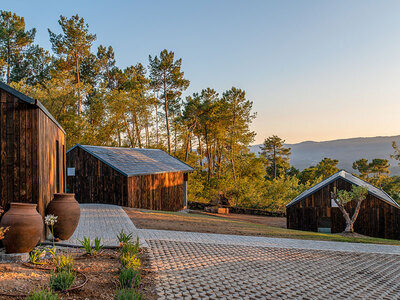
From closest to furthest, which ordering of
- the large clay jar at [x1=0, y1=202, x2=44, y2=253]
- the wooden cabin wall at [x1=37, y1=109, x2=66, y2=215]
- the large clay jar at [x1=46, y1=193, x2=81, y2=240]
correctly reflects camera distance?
the large clay jar at [x1=0, y1=202, x2=44, y2=253], the wooden cabin wall at [x1=37, y1=109, x2=66, y2=215], the large clay jar at [x1=46, y1=193, x2=81, y2=240]

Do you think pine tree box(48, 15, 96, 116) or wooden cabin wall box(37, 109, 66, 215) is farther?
pine tree box(48, 15, 96, 116)

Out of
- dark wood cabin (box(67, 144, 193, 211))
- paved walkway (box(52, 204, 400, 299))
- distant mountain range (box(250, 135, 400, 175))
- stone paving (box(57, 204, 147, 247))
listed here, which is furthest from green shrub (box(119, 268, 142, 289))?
distant mountain range (box(250, 135, 400, 175))

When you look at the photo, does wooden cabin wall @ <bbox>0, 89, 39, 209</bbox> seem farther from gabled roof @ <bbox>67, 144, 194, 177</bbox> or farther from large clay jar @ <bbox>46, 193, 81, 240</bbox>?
gabled roof @ <bbox>67, 144, 194, 177</bbox>

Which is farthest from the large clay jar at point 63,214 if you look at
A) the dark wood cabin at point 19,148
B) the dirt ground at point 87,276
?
the dirt ground at point 87,276

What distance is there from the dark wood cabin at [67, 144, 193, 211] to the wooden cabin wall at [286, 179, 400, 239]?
9072mm

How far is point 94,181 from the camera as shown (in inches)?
639

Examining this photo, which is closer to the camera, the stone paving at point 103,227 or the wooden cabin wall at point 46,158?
the wooden cabin wall at point 46,158

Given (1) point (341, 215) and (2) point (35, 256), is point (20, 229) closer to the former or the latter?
(2) point (35, 256)

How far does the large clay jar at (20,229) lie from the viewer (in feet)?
18.2

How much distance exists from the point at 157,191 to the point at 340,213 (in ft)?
37.8

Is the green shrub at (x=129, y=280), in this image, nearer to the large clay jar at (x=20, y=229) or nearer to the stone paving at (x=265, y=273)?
the stone paving at (x=265, y=273)

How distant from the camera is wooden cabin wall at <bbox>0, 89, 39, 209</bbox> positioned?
672 centimetres

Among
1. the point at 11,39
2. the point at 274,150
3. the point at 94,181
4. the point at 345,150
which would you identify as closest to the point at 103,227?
the point at 94,181

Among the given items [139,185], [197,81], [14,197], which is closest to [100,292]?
[14,197]
